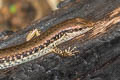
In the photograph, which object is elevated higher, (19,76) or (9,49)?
(9,49)

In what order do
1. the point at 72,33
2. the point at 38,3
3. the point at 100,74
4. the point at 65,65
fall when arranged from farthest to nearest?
the point at 38,3 → the point at 72,33 → the point at 65,65 → the point at 100,74

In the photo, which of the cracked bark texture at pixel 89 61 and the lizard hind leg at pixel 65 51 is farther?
the lizard hind leg at pixel 65 51

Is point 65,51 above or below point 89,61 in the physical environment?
above

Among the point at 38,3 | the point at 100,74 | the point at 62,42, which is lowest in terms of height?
the point at 100,74

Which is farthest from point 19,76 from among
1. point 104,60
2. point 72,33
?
point 104,60

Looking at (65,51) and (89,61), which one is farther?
(65,51)

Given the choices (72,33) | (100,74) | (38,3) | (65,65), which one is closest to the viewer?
(100,74)

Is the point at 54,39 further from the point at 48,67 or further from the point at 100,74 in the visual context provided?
the point at 100,74

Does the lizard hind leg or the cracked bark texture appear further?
the lizard hind leg
